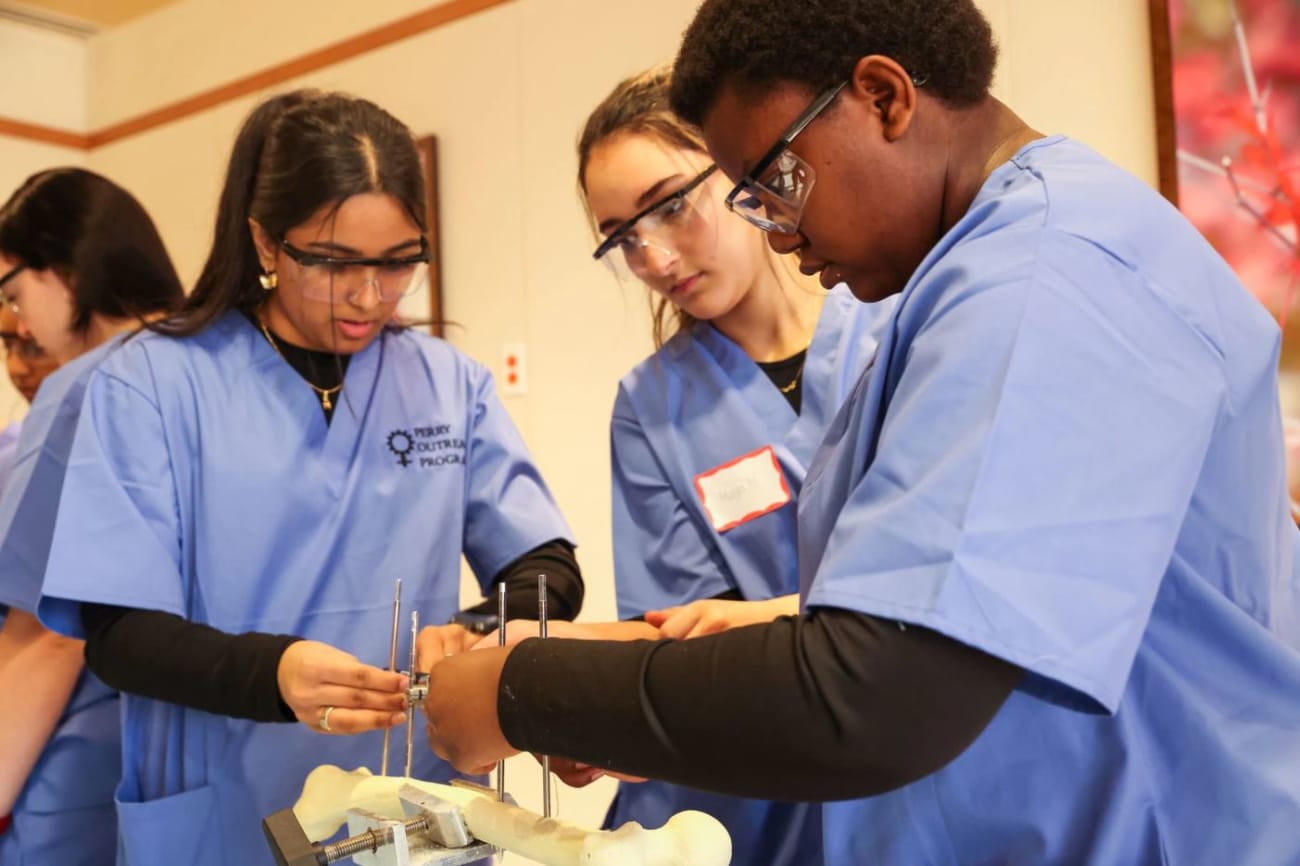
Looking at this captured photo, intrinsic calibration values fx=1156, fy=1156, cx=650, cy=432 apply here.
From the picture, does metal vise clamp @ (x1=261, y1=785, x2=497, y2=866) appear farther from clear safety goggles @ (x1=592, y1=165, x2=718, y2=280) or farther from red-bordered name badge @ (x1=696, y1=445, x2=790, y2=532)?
clear safety goggles @ (x1=592, y1=165, x2=718, y2=280)

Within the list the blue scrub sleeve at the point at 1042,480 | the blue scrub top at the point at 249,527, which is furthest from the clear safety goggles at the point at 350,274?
the blue scrub sleeve at the point at 1042,480

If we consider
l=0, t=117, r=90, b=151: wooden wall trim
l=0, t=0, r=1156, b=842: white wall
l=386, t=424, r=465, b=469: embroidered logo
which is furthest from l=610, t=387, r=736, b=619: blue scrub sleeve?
l=0, t=117, r=90, b=151: wooden wall trim

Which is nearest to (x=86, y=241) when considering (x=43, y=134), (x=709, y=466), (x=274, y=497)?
(x=274, y=497)

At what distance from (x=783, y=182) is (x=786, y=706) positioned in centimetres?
38

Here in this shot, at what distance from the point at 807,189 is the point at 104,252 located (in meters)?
1.46

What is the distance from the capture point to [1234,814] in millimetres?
721

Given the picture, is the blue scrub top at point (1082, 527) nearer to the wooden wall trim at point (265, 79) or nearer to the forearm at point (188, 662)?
the forearm at point (188, 662)

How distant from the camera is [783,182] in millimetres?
828

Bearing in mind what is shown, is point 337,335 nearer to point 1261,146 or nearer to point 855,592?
point 855,592

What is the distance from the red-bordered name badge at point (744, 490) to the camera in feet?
4.50

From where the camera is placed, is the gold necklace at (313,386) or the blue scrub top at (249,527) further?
the gold necklace at (313,386)

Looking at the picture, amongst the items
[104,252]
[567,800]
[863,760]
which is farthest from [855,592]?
[567,800]

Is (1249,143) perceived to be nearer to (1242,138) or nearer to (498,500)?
(1242,138)

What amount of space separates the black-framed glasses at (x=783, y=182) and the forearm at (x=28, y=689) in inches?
47.3
